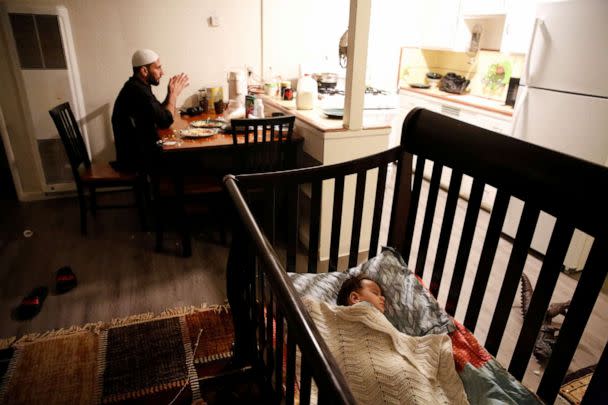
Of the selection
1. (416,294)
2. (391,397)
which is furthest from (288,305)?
(416,294)

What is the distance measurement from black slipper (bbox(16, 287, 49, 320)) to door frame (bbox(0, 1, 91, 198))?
1.63 meters

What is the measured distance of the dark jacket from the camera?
2.56m

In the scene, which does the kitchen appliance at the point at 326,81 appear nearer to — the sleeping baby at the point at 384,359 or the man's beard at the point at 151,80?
the man's beard at the point at 151,80

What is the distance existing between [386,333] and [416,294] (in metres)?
0.36

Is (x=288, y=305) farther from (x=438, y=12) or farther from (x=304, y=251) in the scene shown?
(x=438, y=12)

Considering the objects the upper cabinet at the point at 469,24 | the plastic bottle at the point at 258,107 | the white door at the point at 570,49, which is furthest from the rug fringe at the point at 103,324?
the upper cabinet at the point at 469,24

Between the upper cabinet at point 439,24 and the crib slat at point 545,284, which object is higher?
the upper cabinet at point 439,24

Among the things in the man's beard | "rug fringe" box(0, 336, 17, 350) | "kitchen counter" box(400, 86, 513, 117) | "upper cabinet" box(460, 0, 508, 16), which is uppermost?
"upper cabinet" box(460, 0, 508, 16)

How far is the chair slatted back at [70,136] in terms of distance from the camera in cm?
268

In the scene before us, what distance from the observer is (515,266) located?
1.18m

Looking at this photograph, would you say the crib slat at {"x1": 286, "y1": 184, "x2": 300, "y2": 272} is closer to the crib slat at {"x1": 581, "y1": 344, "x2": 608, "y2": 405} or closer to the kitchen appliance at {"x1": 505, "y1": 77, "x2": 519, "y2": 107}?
the crib slat at {"x1": 581, "y1": 344, "x2": 608, "y2": 405}

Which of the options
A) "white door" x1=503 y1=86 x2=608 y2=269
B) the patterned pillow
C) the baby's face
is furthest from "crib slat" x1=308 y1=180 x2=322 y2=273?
"white door" x1=503 y1=86 x2=608 y2=269

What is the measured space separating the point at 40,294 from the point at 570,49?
3437 mm

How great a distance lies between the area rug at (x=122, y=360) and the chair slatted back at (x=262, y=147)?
3.10 ft
